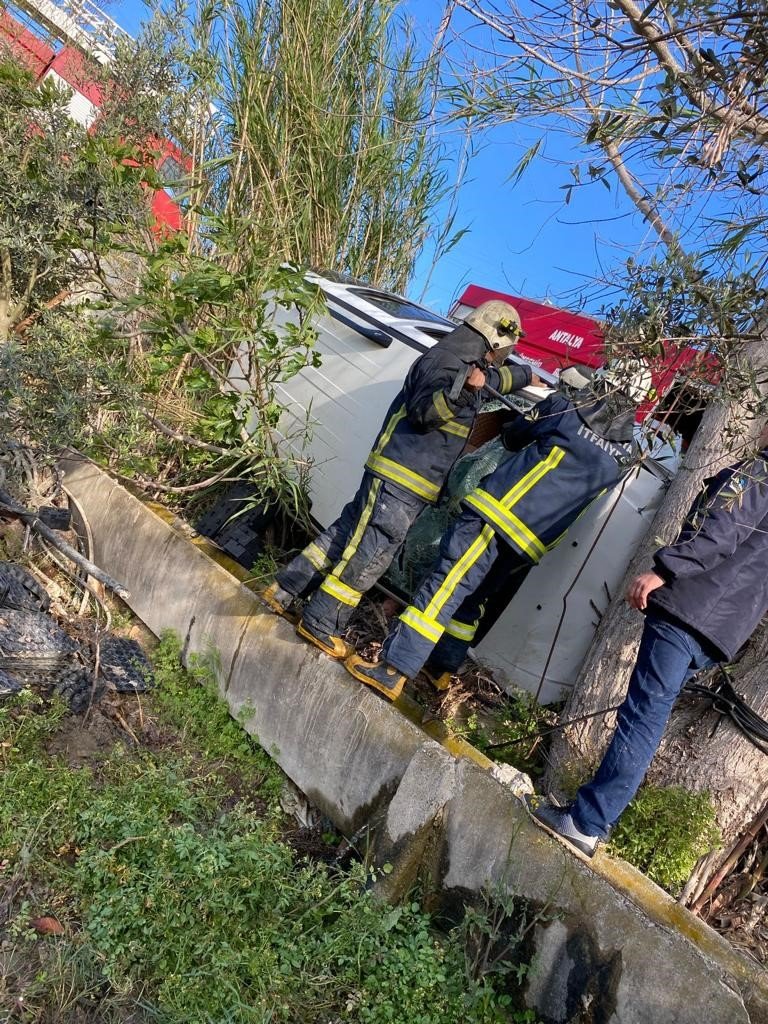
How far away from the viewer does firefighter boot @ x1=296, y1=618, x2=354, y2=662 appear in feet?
11.4

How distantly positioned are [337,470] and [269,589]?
0.83 meters

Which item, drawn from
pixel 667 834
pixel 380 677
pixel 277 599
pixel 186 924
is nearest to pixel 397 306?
pixel 277 599

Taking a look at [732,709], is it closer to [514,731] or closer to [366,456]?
[514,731]

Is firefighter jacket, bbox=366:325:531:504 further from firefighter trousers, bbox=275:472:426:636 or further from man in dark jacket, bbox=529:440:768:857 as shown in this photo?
man in dark jacket, bbox=529:440:768:857

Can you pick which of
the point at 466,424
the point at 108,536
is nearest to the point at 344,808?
the point at 466,424

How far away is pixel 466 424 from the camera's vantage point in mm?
3664

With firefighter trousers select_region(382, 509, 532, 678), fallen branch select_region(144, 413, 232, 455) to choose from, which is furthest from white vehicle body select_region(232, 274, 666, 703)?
fallen branch select_region(144, 413, 232, 455)

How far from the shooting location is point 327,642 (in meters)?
3.50

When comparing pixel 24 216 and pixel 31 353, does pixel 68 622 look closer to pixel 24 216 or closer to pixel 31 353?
pixel 31 353

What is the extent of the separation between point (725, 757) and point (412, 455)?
1814 mm

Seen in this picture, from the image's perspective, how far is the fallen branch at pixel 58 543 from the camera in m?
4.29

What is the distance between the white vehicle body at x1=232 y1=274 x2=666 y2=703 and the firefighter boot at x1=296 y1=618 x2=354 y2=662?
68cm

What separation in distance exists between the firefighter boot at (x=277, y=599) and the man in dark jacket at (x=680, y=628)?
1.63 meters

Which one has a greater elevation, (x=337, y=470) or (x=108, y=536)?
(x=337, y=470)
